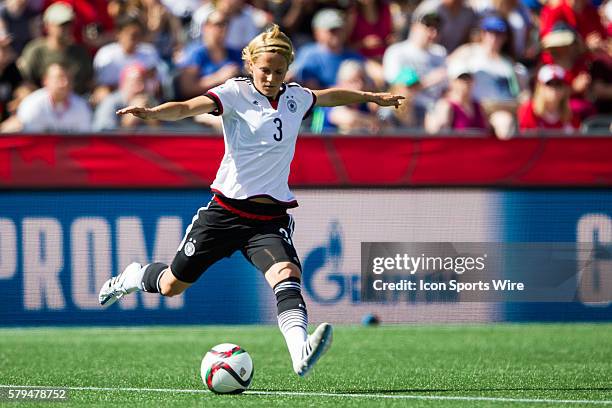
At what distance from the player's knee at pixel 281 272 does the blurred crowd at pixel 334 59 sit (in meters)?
4.97

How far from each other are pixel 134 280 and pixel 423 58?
21.8ft

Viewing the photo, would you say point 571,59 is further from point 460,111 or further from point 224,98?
→ point 224,98

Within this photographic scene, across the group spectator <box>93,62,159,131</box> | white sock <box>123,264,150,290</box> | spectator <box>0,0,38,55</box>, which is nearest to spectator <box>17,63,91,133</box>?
spectator <box>93,62,159,131</box>

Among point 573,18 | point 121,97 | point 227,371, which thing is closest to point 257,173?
point 227,371

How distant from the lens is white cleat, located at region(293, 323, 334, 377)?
6.41m

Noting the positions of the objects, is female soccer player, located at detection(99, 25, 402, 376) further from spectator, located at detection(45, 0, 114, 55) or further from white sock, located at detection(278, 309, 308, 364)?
spectator, located at detection(45, 0, 114, 55)

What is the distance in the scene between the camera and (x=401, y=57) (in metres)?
14.0

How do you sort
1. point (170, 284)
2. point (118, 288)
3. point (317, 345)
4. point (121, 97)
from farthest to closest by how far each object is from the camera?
point (121, 97), point (118, 288), point (170, 284), point (317, 345)

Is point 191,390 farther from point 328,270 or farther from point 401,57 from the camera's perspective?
point 401,57

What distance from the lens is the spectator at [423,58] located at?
1374 centimetres

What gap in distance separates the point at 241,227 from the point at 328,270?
11.6 ft

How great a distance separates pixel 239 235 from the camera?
24.5 ft

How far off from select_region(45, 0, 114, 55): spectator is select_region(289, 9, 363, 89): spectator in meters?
2.55

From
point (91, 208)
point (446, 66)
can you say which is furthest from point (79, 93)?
point (446, 66)
